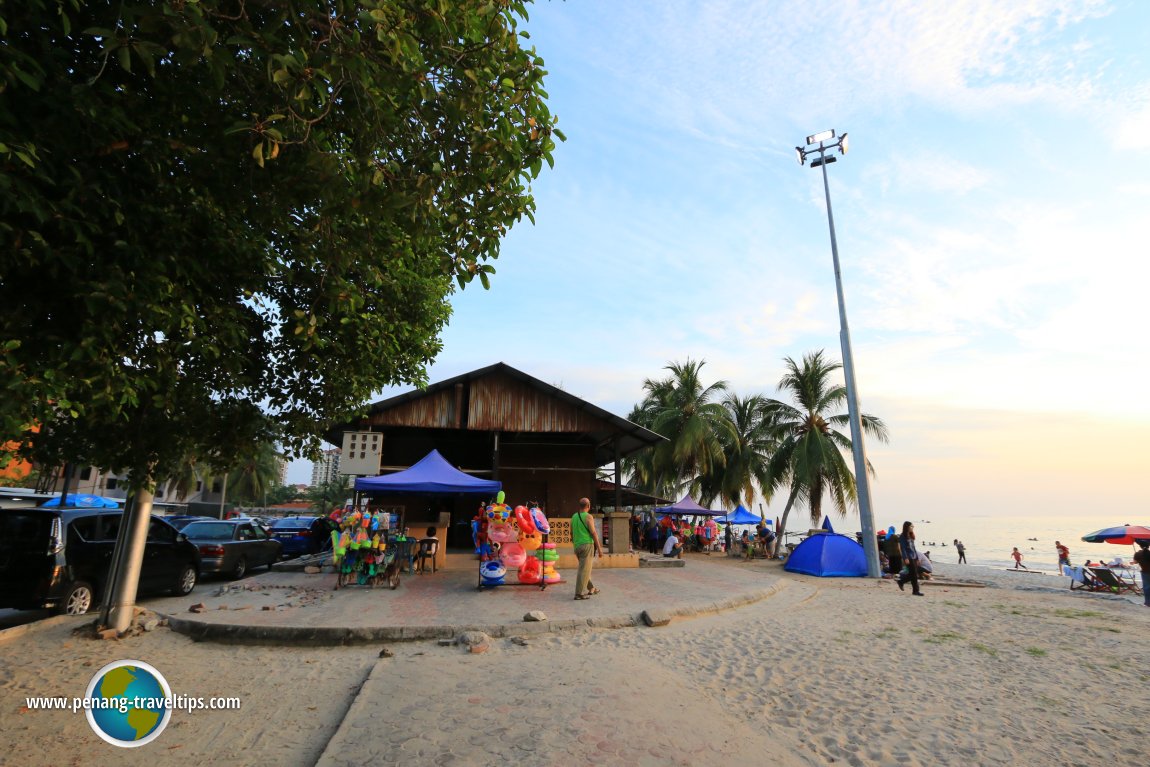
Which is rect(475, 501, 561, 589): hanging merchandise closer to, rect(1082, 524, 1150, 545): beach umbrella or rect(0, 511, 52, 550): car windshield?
rect(0, 511, 52, 550): car windshield

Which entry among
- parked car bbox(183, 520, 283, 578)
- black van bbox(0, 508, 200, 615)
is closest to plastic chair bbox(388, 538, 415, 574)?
parked car bbox(183, 520, 283, 578)

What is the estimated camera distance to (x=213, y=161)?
396cm

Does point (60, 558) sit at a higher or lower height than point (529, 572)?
higher

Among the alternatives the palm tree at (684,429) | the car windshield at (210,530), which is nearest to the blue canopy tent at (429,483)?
the car windshield at (210,530)

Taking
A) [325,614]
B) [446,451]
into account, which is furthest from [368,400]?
[446,451]

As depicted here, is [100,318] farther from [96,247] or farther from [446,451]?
[446,451]

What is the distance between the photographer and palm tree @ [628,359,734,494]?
30.5 meters

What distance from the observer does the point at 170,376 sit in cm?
465

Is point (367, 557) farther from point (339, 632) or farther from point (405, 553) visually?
point (339, 632)

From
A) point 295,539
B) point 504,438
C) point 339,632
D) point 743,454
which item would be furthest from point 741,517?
point 339,632

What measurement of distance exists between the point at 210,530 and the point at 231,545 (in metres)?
1.26

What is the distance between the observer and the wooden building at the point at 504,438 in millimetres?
17469

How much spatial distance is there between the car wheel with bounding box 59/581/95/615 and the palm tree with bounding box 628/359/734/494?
23.7m

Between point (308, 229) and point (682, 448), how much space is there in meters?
26.5
